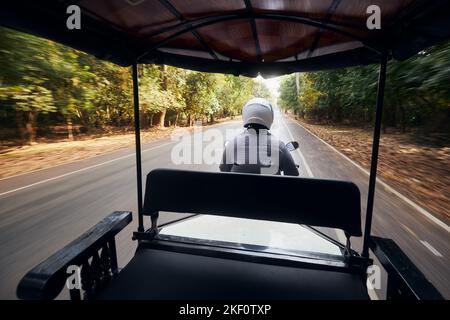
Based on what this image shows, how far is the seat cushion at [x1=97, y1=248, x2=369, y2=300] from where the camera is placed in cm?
214

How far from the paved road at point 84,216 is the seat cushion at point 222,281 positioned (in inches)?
61.1

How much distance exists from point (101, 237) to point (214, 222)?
213 cm

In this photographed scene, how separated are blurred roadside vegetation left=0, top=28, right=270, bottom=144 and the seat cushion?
8365 millimetres

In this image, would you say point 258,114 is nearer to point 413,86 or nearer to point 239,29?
point 239,29

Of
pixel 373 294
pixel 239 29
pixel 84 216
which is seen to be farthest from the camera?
pixel 84 216

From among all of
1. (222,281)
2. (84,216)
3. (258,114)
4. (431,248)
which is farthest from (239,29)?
(84,216)

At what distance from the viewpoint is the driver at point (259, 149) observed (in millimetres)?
3245

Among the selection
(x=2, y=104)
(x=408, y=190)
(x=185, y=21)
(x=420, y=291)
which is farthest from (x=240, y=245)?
(x=2, y=104)

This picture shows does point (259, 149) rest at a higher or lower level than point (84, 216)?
higher

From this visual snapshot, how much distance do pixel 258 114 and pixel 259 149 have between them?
0.45 m

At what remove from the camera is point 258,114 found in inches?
132

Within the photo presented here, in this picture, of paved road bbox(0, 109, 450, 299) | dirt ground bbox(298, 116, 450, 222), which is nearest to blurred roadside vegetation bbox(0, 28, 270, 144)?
paved road bbox(0, 109, 450, 299)

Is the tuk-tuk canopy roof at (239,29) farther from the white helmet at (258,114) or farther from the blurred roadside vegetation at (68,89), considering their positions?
the blurred roadside vegetation at (68,89)

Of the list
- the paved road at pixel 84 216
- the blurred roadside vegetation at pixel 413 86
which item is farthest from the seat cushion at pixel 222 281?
the blurred roadside vegetation at pixel 413 86
